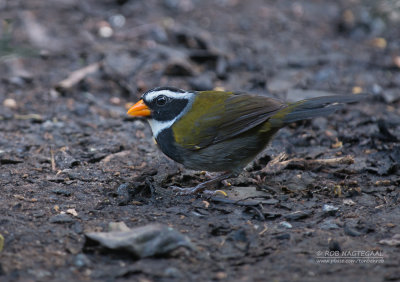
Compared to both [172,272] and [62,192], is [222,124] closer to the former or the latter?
[62,192]

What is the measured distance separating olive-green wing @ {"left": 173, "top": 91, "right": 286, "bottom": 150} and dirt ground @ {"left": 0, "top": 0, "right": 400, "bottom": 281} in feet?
1.67

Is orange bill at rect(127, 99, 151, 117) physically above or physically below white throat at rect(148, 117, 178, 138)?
above

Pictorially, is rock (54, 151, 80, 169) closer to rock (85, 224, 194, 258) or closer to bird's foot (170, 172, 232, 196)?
bird's foot (170, 172, 232, 196)

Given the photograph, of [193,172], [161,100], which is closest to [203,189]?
[193,172]

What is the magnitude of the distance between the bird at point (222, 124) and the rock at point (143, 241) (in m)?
1.26

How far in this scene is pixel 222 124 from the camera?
4969 millimetres

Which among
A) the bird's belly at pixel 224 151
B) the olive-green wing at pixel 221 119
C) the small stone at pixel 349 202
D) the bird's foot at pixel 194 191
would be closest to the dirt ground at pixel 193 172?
the small stone at pixel 349 202

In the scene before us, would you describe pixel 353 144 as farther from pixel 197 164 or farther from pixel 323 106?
pixel 197 164

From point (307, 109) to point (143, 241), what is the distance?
2078 mm

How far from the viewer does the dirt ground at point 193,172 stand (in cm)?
354

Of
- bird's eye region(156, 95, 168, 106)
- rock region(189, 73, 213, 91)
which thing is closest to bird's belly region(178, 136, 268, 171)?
bird's eye region(156, 95, 168, 106)

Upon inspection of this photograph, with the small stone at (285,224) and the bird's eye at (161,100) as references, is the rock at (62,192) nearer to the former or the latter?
the bird's eye at (161,100)

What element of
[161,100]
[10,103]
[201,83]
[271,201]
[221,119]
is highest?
[161,100]

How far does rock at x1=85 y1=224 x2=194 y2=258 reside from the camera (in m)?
3.47
